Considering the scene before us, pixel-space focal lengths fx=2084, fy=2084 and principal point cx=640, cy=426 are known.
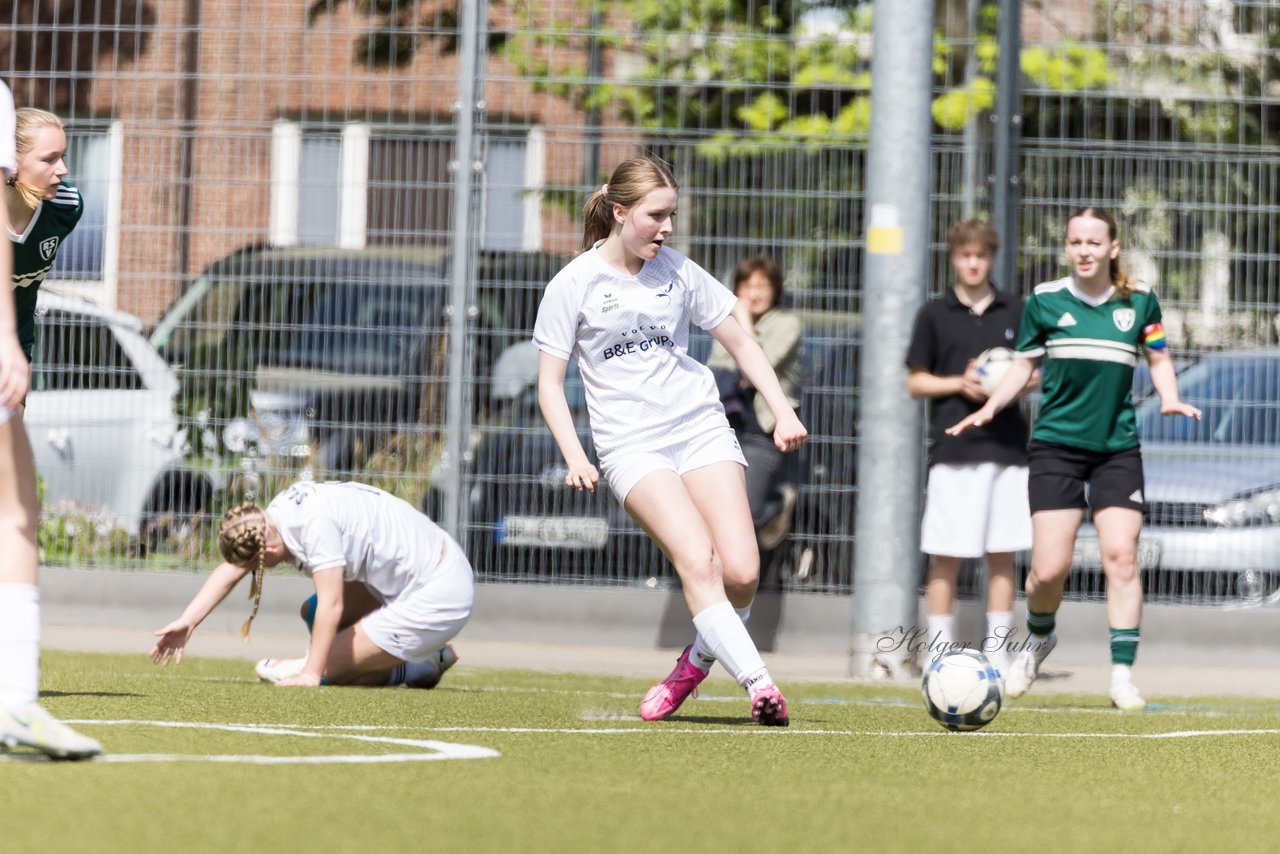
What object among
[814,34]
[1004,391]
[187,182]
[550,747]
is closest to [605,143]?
[814,34]

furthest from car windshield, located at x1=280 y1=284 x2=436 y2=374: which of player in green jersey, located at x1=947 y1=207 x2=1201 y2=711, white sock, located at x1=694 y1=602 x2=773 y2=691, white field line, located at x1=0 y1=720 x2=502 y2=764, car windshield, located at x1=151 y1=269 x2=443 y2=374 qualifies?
white field line, located at x1=0 y1=720 x2=502 y2=764

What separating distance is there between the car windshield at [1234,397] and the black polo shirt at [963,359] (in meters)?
1.79

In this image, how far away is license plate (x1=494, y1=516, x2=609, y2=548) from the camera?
37.5 feet

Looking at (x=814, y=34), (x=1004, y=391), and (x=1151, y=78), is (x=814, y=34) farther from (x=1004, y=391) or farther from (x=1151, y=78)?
(x=1004, y=391)

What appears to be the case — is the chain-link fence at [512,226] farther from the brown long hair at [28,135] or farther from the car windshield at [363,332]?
the brown long hair at [28,135]

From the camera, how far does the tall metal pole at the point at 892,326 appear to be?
1012 cm

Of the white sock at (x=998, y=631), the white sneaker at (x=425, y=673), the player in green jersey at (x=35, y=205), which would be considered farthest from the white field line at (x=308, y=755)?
the white sock at (x=998, y=631)

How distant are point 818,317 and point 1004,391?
7.56 ft

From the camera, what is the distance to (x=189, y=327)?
1159 cm

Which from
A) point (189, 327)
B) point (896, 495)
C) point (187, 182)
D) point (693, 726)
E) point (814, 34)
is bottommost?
point (693, 726)

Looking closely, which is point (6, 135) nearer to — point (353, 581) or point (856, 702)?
point (353, 581)

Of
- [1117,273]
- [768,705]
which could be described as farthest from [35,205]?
[1117,273]

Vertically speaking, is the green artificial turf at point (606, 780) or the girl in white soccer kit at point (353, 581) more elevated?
the girl in white soccer kit at point (353, 581)

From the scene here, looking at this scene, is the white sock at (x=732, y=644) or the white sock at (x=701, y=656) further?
the white sock at (x=701, y=656)
